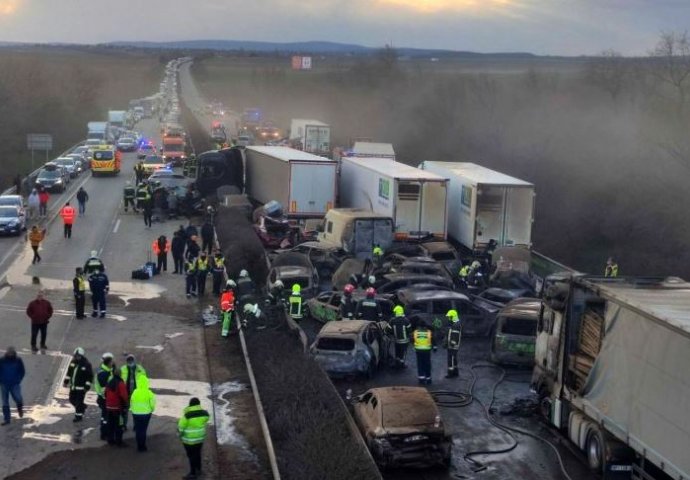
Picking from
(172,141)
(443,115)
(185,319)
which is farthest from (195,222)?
(443,115)

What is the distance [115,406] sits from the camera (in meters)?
15.0

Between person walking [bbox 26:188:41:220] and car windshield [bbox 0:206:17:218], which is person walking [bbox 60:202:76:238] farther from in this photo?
person walking [bbox 26:188:41:220]

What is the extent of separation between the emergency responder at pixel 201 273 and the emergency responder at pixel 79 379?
435 inches

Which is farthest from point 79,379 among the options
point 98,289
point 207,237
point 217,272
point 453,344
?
point 207,237

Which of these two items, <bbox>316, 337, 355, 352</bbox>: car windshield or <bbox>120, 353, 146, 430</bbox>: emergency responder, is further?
<bbox>316, 337, 355, 352</bbox>: car windshield

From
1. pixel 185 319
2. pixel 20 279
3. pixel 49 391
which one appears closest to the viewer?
pixel 49 391

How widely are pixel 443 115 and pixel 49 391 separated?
7234 centimetres

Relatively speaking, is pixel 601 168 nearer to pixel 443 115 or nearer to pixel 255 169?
Result: pixel 255 169

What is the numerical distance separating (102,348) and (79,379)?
547 cm

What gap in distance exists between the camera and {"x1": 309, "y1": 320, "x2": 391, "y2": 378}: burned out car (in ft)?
64.1

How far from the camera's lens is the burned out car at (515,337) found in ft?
67.5

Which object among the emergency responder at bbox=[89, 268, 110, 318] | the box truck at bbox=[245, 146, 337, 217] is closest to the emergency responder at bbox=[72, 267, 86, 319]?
the emergency responder at bbox=[89, 268, 110, 318]

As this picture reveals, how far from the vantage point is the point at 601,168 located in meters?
57.8

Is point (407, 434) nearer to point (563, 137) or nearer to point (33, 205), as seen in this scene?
point (33, 205)
